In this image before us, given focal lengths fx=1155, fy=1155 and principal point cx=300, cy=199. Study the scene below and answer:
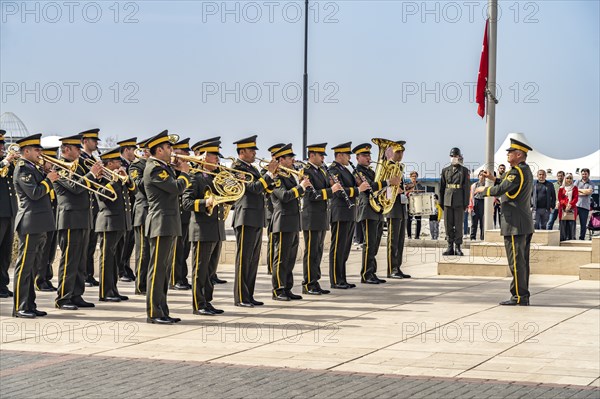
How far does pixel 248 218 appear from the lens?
44.7 ft

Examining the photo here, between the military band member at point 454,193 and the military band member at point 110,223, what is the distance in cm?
777

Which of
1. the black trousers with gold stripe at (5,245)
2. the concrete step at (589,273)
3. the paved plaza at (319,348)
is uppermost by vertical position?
the black trousers with gold stripe at (5,245)

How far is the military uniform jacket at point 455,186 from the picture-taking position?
20.8 metres

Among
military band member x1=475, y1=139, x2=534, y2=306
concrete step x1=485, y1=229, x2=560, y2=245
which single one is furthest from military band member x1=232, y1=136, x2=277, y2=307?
concrete step x1=485, y1=229, x2=560, y2=245

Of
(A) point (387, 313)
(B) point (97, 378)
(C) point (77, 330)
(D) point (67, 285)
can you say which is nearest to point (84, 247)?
(D) point (67, 285)

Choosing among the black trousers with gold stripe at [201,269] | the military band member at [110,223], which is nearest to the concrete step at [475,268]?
the military band member at [110,223]

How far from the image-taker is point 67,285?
44.6 feet

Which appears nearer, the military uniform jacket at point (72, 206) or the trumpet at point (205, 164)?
the trumpet at point (205, 164)

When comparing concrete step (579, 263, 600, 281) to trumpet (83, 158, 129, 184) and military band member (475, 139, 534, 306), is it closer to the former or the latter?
military band member (475, 139, 534, 306)

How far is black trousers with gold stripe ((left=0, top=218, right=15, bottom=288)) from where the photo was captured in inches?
589

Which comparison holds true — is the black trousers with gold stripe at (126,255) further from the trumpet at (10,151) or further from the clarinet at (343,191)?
the clarinet at (343,191)

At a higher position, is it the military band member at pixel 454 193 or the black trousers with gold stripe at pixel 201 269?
the military band member at pixel 454 193

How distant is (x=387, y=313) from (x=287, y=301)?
161 centimetres

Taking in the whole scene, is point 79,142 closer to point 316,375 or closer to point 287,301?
point 287,301
